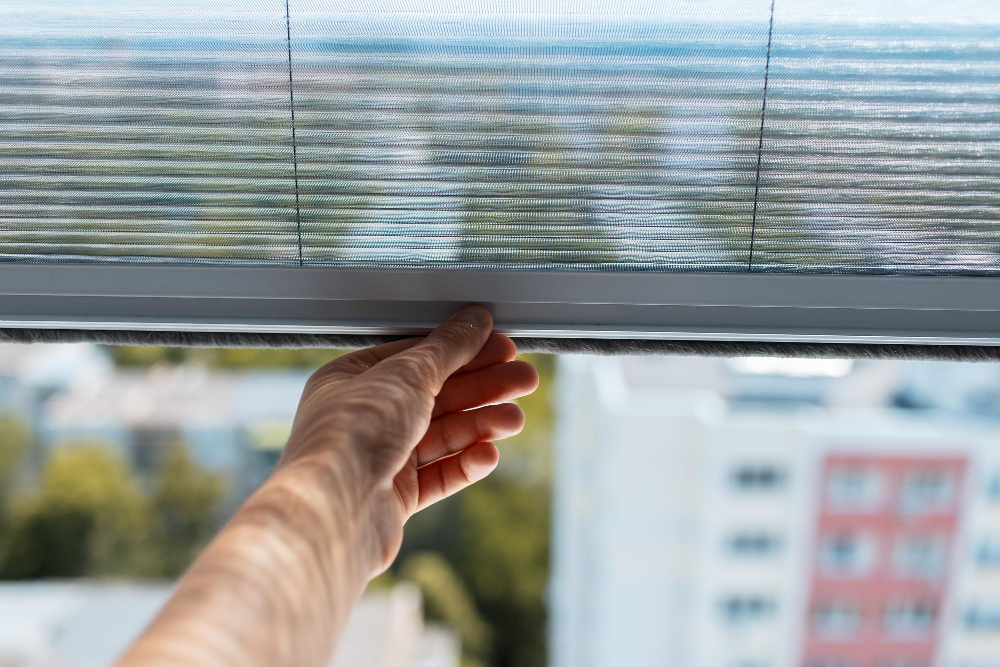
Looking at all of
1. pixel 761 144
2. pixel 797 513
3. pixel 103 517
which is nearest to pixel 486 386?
pixel 761 144

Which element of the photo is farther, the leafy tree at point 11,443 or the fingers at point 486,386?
the leafy tree at point 11,443

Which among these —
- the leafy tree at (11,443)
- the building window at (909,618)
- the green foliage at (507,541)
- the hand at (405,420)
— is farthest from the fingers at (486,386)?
the leafy tree at (11,443)

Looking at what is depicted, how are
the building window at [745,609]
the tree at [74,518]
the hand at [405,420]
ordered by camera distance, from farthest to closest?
the tree at [74,518] → the building window at [745,609] → the hand at [405,420]

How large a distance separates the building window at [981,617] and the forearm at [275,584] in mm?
5380

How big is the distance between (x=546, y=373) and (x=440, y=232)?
639 cm

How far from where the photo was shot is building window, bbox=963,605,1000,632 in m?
4.60

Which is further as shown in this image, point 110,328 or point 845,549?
point 845,549

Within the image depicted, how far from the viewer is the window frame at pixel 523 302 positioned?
30.5 inches

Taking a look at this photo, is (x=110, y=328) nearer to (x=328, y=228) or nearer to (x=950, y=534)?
(x=328, y=228)

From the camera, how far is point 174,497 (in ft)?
22.4

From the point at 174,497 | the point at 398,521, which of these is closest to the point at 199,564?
the point at 398,521

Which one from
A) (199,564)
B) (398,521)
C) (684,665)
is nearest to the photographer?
(199,564)

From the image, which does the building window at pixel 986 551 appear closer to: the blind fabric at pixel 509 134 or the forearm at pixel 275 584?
the blind fabric at pixel 509 134

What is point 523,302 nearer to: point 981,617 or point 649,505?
point 649,505
